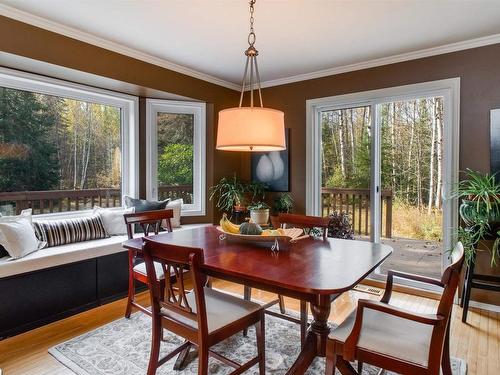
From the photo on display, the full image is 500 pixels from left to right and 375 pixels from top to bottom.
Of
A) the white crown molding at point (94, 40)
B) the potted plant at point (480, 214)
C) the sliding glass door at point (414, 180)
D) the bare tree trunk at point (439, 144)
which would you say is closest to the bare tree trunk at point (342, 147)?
the sliding glass door at point (414, 180)

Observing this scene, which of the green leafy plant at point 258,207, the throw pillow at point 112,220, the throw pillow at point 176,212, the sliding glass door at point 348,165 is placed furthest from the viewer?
the green leafy plant at point 258,207

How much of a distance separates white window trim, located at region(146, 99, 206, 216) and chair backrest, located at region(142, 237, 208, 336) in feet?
7.78

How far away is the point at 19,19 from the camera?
2547 millimetres

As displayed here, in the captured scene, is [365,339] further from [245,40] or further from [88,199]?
[88,199]

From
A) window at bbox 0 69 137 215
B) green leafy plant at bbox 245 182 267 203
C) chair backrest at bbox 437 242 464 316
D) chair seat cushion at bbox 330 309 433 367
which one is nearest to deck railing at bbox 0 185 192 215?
window at bbox 0 69 137 215

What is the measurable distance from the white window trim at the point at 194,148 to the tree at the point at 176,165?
2.7 inches

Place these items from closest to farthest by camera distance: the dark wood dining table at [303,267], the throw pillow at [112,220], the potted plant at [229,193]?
1. the dark wood dining table at [303,267]
2. the throw pillow at [112,220]
3. the potted plant at [229,193]

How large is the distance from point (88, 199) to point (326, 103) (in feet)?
9.90

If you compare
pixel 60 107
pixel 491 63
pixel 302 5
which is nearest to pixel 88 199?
pixel 60 107

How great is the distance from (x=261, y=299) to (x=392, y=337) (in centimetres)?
183

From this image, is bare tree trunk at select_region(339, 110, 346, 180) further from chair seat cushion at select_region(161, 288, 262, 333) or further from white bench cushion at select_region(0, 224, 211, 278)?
white bench cushion at select_region(0, 224, 211, 278)

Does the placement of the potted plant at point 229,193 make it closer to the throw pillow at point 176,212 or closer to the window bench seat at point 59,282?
the throw pillow at point 176,212

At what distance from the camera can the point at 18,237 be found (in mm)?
2637

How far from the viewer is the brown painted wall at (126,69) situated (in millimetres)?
2586
